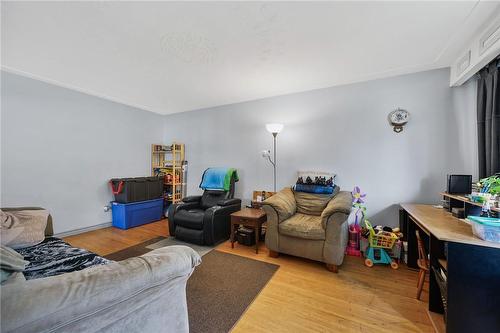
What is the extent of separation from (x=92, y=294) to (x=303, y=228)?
2.00 metres

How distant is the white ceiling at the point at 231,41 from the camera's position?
5.13 feet

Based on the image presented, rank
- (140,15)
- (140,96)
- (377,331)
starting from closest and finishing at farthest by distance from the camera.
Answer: (377,331)
(140,15)
(140,96)

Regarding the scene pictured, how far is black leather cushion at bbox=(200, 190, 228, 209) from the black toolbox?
1241 mm

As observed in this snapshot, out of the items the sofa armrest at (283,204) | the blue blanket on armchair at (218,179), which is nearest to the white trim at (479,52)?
the sofa armrest at (283,204)

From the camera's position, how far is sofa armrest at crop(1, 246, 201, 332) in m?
0.51

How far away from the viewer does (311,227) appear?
7.37 feet

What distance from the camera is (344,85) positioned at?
9.61ft

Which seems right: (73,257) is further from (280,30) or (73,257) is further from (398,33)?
(398,33)

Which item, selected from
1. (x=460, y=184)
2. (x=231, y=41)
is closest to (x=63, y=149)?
(x=231, y=41)

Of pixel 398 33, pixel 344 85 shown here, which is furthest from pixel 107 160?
pixel 398 33

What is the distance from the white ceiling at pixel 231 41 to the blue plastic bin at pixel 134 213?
2120 millimetres

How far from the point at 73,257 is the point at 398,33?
11.1ft

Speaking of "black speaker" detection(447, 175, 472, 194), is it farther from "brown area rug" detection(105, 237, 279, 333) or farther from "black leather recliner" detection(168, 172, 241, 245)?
"black leather recliner" detection(168, 172, 241, 245)

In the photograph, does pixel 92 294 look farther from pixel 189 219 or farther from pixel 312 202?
pixel 312 202
